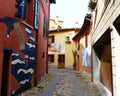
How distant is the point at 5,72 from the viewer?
24.6ft

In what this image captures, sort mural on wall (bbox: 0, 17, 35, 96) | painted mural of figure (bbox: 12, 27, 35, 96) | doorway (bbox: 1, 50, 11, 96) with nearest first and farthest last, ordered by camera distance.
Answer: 1. doorway (bbox: 1, 50, 11, 96)
2. mural on wall (bbox: 0, 17, 35, 96)
3. painted mural of figure (bbox: 12, 27, 35, 96)

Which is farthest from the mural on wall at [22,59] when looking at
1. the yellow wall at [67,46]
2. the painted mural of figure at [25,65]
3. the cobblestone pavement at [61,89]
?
the yellow wall at [67,46]

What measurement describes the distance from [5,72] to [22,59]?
1522mm

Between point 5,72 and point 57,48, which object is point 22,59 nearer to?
point 5,72

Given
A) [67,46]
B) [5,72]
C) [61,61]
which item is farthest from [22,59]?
[61,61]

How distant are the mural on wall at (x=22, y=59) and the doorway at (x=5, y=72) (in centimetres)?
28

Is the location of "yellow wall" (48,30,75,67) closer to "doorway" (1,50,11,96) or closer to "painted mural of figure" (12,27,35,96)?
"painted mural of figure" (12,27,35,96)

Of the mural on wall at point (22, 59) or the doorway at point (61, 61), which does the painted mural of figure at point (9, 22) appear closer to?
the mural on wall at point (22, 59)

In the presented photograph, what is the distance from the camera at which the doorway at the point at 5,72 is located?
7.39m

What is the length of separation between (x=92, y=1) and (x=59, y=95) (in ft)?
20.4

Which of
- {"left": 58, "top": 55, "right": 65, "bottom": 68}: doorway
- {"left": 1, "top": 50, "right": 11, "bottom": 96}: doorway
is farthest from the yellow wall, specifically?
{"left": 1, "top": 50, "right": 11, "bottom": 96}: doorway

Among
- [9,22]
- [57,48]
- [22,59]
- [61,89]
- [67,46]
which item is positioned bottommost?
[61,89]

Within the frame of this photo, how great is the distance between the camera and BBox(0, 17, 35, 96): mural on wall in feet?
25.1

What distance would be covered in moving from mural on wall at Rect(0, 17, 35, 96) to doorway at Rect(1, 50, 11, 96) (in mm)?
275
